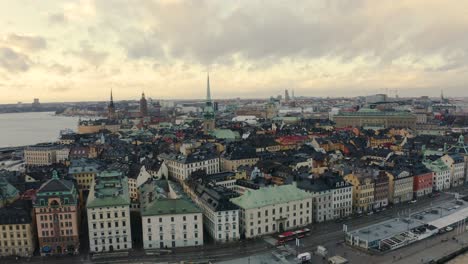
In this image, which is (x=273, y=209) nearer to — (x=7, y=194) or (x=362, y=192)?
(x=362, y=192)

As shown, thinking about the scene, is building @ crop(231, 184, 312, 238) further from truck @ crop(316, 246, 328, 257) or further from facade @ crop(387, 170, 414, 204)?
facade @ crop(387, 170, 414, 204)

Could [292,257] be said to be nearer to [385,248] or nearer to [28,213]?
[385,248]

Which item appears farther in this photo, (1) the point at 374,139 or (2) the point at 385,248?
(1) the point at 374,139

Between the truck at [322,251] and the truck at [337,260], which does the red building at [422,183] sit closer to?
the truck at [322,251]

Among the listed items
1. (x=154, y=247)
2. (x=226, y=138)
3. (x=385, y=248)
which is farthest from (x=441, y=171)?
(x=226, y=138)

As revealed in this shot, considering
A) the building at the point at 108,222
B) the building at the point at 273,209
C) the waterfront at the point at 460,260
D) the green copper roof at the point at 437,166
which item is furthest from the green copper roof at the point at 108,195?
the green copper roof at the point at 437,166

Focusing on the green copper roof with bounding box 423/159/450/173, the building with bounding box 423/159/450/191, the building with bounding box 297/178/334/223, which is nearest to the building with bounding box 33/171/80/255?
the building with bounding box 297/178/334/223

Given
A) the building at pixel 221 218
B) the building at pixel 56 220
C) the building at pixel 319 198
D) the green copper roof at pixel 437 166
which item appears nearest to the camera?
the building at pixel 56 220
